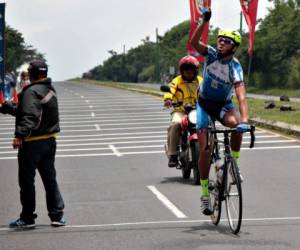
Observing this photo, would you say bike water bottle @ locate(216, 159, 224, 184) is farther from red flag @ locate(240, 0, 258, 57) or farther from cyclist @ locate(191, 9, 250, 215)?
red flag @ locate(240, 0, 258, 57)

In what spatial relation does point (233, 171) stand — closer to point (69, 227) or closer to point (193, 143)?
point (69, 227)

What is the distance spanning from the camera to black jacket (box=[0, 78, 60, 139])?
8.95 m

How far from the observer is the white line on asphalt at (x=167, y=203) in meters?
9.94

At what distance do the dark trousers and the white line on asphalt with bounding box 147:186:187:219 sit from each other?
1.47 meters

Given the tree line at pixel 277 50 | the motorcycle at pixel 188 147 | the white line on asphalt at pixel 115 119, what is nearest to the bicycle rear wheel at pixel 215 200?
the motorcycle at pixel 188 147

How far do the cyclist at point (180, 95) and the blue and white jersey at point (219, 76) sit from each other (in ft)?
12.4

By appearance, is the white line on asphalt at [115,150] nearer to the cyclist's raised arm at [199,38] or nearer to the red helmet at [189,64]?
the red helmet at [189,64]

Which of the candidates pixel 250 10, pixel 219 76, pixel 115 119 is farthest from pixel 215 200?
pixel 115 119

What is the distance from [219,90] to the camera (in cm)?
907

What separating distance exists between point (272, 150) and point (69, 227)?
9.58 metres

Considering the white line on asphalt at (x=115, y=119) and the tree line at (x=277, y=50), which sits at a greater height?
the tree line at (x=277, y=50)

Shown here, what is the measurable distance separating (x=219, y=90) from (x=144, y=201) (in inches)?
102

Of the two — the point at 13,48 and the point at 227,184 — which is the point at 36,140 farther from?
the point at 13,48

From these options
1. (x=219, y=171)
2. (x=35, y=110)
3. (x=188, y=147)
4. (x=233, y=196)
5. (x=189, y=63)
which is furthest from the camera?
(x=188, y=147)
